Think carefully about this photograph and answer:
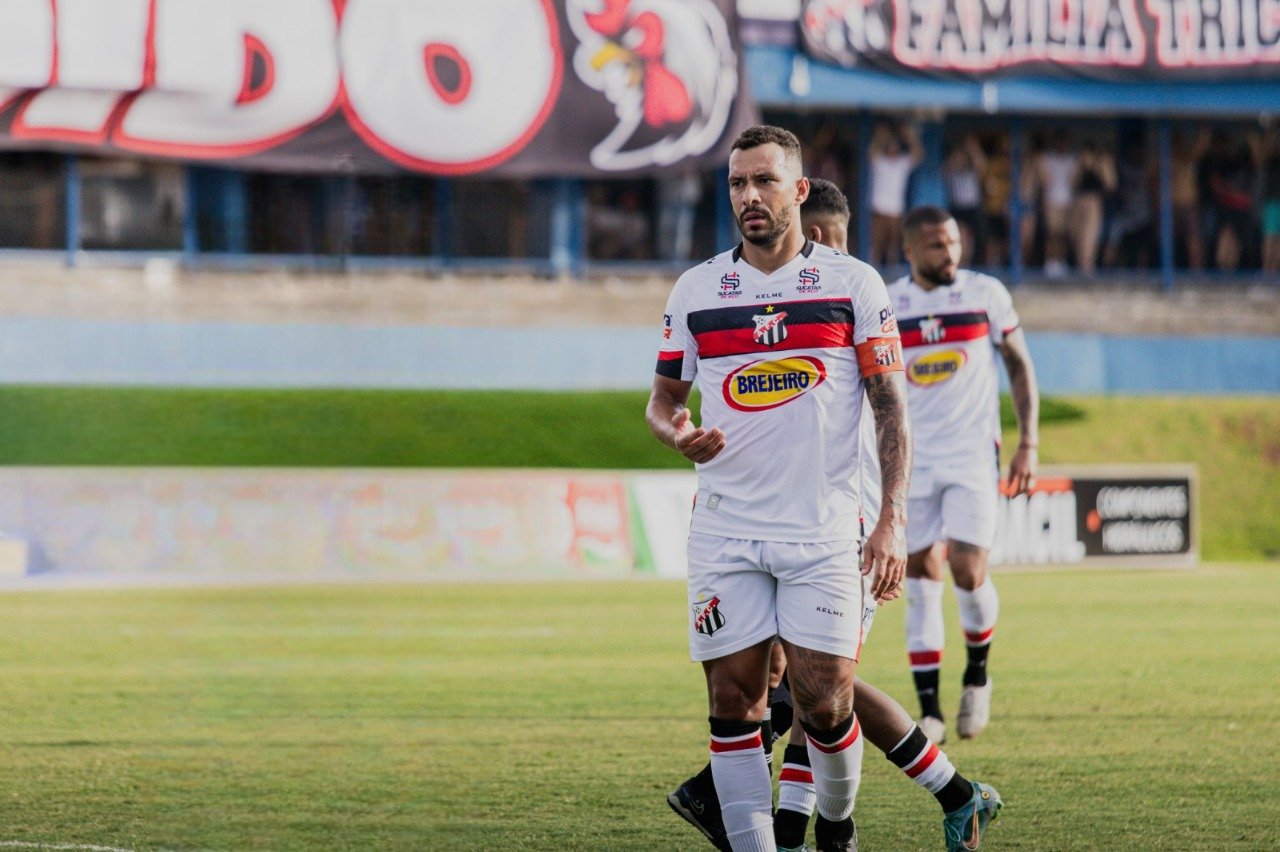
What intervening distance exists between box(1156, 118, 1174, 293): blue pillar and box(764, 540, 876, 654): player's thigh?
Answer: 1002 inches

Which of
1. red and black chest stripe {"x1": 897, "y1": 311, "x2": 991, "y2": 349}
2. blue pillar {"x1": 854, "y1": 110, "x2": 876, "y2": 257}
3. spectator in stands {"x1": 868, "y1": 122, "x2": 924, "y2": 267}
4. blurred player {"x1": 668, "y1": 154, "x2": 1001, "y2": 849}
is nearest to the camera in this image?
blurred player {"x1": 668, "y1": 154, "x2": 1001, "y2": 849}

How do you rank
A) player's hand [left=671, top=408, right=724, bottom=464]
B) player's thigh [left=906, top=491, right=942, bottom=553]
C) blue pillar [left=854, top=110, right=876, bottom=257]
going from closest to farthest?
player's hand [left=671, top=408, right=724, bottom=464] < player's thigh [left=906, top=491, right=942, bottom=553] < blue pillar [left=854, top=110, right=876, bottom=257]

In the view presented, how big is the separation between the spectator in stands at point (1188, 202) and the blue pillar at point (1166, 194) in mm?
98

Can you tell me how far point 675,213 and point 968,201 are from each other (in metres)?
4.79

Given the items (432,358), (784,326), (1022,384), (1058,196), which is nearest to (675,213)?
(432,358)

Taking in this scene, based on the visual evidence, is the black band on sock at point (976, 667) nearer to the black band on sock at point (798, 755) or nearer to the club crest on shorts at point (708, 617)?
the black band on sock at point (798, 755)

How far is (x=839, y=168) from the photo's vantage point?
2889 cm

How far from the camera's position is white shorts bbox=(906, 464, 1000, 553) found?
8617 millimetres

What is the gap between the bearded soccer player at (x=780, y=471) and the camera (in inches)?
210

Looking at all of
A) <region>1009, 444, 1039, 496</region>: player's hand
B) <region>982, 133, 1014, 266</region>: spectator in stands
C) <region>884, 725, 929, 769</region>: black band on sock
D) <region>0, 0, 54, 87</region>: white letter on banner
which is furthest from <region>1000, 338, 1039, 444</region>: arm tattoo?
<region>982, 133, 1014, 266</region>: spectator in stands

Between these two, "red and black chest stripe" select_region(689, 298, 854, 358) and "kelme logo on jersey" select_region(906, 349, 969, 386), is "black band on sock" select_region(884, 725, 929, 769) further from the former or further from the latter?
"kelme logo on jersey" select_region(906, 349, 969, 386)

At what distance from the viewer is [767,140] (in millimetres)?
5383

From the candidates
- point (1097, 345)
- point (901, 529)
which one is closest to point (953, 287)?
point (901, 529)

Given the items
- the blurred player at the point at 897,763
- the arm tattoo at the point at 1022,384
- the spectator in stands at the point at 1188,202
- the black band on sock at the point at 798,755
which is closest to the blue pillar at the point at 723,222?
the spectator in stands at the point at 1188,202
